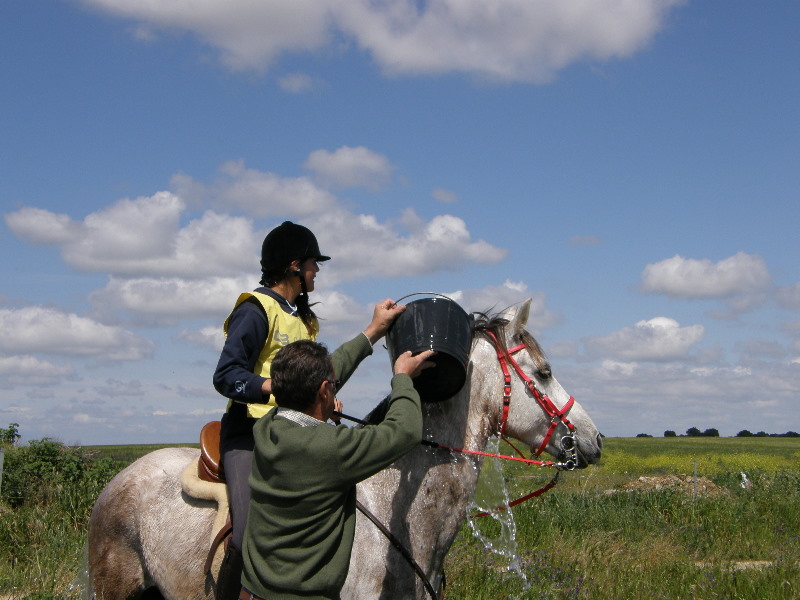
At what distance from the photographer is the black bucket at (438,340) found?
399cm

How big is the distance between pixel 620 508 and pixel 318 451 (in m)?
10.2

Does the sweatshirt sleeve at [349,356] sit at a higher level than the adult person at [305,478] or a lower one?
higher

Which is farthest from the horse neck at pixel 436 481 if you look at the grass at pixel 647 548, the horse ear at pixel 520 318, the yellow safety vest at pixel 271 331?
the grass at pixel 647 548

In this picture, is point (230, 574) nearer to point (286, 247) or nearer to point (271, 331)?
point (271, 331)

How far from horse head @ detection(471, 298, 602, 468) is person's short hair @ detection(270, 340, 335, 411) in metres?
1.28

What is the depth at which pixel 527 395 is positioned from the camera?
4332 millimetres

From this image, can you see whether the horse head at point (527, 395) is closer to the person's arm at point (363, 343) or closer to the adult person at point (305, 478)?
the person's arm at point (363, 343)

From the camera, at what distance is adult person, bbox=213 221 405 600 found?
153 inches

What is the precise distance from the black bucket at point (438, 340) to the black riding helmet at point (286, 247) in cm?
70

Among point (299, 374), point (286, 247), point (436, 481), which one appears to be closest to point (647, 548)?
point (436, 481)

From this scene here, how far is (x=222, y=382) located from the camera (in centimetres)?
387

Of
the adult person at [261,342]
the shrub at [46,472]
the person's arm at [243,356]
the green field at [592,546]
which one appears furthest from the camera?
the shrub at [46,472]

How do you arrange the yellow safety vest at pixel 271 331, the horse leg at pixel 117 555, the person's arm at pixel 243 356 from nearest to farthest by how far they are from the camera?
the person's arm at pixel 243 356
the yellow safety vest at pixel 271 331
the horse leg at pixel 117 555

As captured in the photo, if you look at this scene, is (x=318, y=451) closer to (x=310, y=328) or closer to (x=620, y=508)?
(x=310, y=328)
